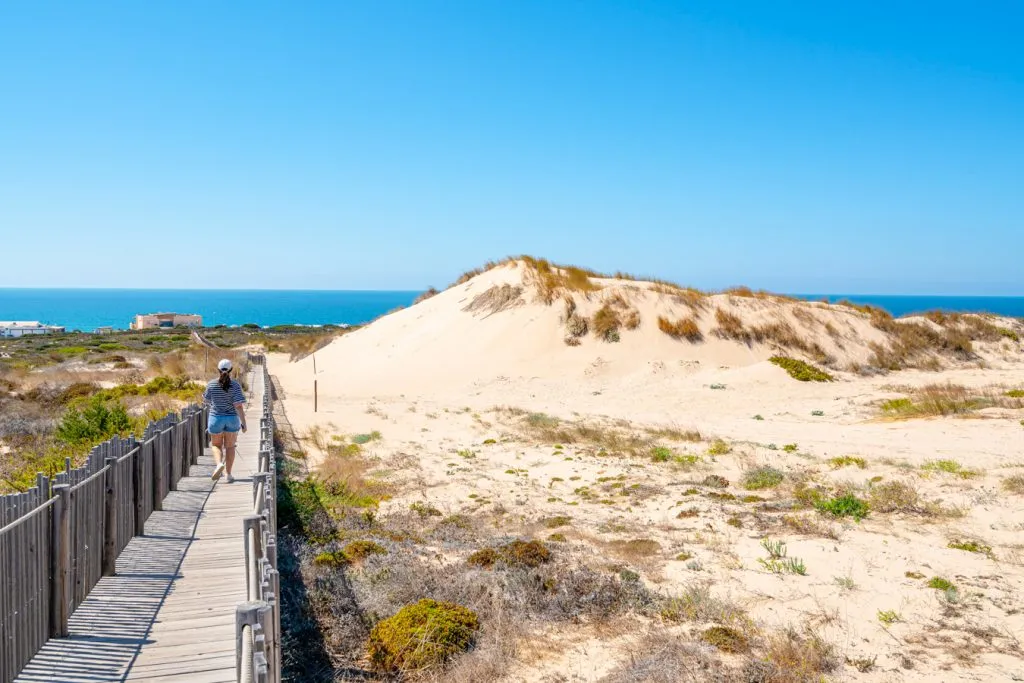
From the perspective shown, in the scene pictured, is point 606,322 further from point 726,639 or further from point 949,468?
point 726,639

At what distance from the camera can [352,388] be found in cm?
2948

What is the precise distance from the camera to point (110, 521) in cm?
682

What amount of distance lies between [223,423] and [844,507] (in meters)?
9.29

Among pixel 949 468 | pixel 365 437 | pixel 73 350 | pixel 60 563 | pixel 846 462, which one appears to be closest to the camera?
pixel 60 563

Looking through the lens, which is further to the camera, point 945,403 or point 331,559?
point 945,403

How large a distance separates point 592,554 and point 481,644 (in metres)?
2.83

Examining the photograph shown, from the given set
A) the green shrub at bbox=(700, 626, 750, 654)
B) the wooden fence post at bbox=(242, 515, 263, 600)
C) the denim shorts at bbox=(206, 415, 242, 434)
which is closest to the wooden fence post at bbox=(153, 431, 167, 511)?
the denim shorts at bbox=(206, 415, 242, 434)

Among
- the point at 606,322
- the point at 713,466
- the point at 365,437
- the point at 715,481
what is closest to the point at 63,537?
the point at 715,481

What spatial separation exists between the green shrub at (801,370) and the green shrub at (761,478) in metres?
14.9

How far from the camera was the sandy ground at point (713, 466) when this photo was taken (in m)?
6.73

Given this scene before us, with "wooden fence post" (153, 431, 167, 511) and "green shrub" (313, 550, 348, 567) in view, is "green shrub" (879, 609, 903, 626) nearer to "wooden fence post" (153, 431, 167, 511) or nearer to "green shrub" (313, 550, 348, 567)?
"green shrub" (313, 550, 348, 567)

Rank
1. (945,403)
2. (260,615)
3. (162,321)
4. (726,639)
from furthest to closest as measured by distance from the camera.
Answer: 1. (162,321)
2. (945,403)
3. (726,639)
4. (260,615)

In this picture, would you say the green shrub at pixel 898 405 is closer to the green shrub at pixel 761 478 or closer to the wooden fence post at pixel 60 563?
the green shrub at pixel 761 478

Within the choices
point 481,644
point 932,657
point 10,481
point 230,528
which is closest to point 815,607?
point 932,657
